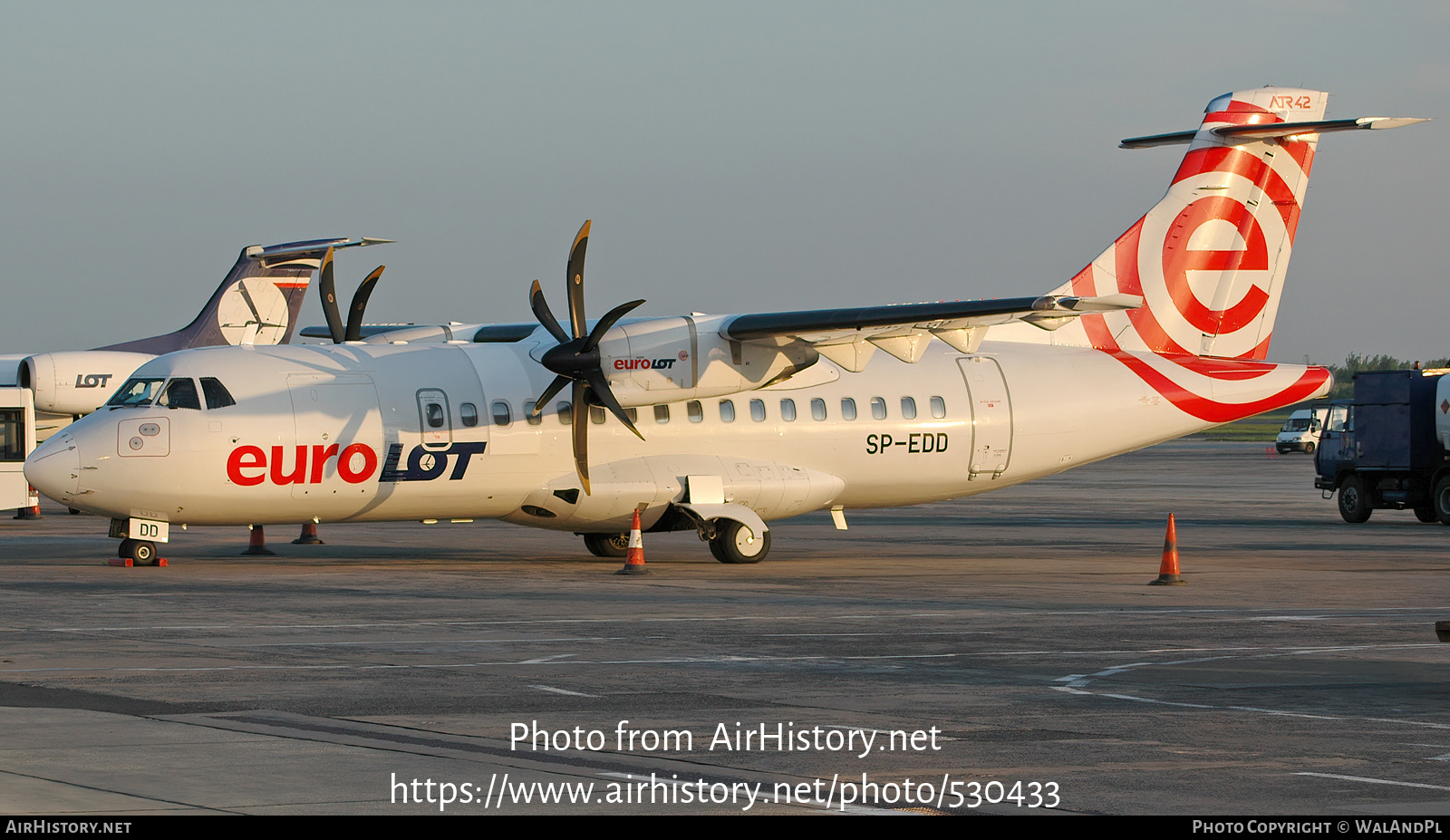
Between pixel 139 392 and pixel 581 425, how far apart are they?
572 centimetres

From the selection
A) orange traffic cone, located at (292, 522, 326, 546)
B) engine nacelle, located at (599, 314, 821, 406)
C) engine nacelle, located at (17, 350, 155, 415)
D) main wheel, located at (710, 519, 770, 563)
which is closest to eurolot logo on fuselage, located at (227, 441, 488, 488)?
engine nacelle, located at (599, 314, 821, 406)

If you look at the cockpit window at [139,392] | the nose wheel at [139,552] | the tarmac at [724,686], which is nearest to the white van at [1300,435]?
the tarmac at [724,686]

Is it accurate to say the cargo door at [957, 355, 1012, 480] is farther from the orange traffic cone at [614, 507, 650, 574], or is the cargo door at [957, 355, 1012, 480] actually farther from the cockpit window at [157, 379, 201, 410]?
the cockpit window at [157, 379, 201, 410]

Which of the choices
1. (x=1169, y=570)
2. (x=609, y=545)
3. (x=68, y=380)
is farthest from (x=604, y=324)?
(x=68, y=380)

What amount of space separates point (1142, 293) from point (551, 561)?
1046 cm

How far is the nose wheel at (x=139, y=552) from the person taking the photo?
72.7ft

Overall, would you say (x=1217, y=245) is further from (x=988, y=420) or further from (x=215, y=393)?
(x=215, y=393)

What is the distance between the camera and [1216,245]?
2748cm

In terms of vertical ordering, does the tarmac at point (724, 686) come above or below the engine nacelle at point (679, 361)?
below

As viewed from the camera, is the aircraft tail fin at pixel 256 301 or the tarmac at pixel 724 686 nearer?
the tarmac at pixel 724 686

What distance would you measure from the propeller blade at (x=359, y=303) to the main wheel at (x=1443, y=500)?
2170 cm

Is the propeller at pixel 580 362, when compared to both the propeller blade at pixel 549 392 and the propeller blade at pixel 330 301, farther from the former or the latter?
the propeller blade at pixel 330 301

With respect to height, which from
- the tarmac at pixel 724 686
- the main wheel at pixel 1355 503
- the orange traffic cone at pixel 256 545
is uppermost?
the tarmac at pixel 724 686

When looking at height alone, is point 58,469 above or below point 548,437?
below
